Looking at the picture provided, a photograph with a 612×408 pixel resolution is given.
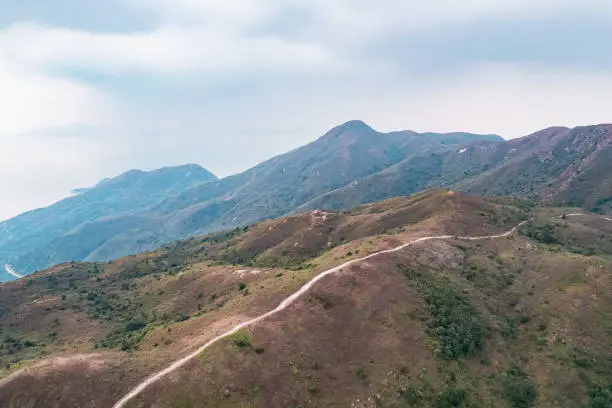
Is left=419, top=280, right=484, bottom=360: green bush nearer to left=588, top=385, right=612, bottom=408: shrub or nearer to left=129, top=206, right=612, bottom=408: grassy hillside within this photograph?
left=129, top=206, right=612, bottom=408: grassy hillside

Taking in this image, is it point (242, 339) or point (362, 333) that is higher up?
point (242, 339)

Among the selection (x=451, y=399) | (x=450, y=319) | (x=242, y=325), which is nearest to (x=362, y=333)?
(x=451, y=399)

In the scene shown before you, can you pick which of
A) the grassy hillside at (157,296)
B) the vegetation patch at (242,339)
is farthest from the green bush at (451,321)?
the vegetation patch at (242,339)

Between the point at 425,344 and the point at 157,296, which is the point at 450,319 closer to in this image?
the point at 425,344

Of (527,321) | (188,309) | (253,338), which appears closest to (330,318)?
(253,338)

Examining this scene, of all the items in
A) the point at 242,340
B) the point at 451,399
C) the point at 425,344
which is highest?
the point at 242,340

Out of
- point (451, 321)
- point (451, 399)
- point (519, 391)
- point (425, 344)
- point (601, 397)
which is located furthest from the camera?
point (451, 321)

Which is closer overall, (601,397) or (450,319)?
(601,397)

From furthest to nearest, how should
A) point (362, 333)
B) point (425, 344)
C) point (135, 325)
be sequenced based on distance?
point (135, 325), point (425, 344), point (362, 333)
